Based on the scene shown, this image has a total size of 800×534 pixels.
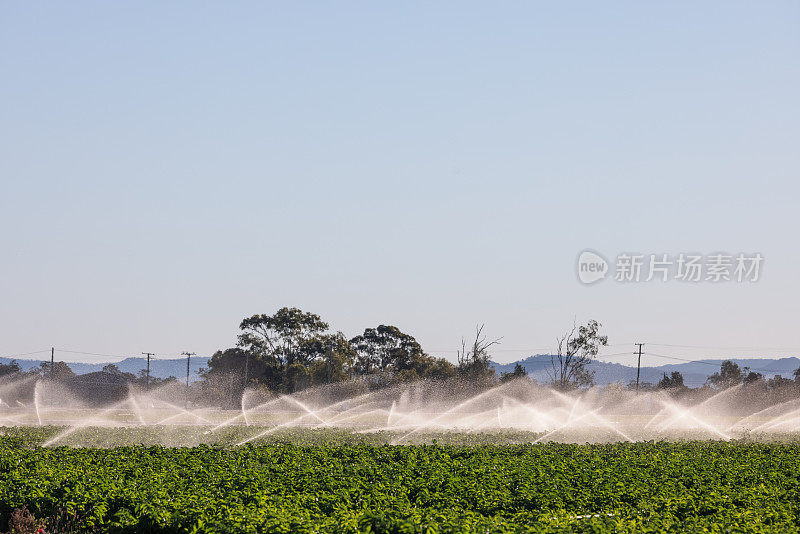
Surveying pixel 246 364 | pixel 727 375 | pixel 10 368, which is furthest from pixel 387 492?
pixel 727 375

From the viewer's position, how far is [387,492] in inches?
529

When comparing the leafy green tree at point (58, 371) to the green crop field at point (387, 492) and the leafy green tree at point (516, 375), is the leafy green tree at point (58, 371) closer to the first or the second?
the leafy green tree at point (516, 375)

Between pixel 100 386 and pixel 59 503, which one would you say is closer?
pixel 59 503

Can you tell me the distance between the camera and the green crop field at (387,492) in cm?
1083

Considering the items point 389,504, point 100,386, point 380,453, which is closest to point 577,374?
point 100,386

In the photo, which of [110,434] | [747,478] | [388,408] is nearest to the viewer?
[747,478]

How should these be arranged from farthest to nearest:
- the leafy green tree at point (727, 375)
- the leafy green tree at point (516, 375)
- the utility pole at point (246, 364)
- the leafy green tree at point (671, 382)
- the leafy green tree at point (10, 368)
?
1. the leafy green tree at point (727, 375)
2. the leafy green tree at point (10, 368)
3. the leafy green tree at point (671, 382)
4. the utility pole at point (246, 364)
5. the leafy green tree at point (516, 375)

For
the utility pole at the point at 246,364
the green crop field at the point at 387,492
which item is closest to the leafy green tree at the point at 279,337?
the utility pole at the point at 246,364

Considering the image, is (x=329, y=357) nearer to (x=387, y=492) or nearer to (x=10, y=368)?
(x=10, y=368)

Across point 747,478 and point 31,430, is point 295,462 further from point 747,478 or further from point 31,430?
point 31,430

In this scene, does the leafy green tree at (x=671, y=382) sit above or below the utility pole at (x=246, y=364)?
below

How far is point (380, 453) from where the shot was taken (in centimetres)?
1970

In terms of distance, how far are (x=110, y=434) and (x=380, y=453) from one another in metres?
13.9

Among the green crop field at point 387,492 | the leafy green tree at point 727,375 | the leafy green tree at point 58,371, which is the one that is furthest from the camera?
the leafy green tree at point 727,375
